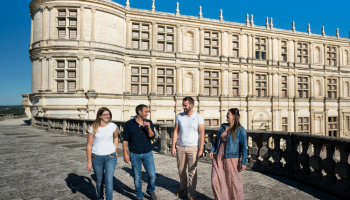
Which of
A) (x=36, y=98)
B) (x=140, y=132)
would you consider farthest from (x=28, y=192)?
(x=36, y=98)

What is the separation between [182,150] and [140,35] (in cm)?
1765

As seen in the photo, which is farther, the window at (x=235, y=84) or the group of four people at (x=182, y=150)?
the window at (x=235, y=84)

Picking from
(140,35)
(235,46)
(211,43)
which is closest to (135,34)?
(140,35)

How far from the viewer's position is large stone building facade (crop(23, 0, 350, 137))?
17484mm

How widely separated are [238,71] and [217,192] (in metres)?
20.9

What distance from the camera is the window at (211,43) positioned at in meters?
22.3

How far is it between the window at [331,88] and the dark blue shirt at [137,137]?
3033cm

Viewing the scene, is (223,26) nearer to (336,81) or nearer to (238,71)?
(238,71)

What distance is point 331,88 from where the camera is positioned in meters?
27.6

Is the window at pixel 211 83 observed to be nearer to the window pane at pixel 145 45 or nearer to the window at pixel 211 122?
the window at pixel 211 122

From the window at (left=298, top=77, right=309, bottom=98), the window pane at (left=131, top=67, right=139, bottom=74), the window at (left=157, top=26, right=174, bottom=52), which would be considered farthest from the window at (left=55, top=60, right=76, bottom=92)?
the window at (left=298, top=77, right=309, bottom=98)

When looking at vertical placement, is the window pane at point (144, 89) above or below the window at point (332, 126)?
above

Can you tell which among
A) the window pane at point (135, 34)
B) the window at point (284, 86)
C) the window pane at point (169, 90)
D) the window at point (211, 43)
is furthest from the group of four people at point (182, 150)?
the window at point (284, 86)

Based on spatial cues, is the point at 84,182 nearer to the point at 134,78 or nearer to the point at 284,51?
the point at 134,78
